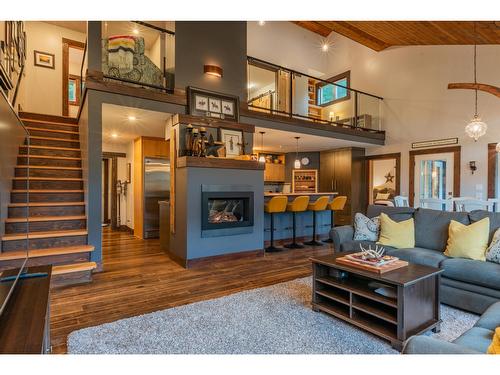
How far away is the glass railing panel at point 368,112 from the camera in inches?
329

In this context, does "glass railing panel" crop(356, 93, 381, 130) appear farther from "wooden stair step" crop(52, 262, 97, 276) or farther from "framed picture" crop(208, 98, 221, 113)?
"wooden stair step" crop(52, 262, 97, 276)

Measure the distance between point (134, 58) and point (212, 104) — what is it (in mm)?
1383

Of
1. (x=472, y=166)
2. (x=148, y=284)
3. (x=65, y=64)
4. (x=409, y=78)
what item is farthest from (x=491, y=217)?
(x=65, y=64)

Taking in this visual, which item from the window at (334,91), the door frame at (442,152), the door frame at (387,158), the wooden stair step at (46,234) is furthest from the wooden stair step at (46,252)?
the window at (334,91)

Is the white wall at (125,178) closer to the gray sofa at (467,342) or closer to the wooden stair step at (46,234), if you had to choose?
the wooden stair step at (46,234)

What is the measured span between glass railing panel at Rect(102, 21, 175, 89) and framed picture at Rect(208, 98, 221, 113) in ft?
2.27

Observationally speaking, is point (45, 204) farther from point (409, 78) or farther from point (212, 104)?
point (409, 78)

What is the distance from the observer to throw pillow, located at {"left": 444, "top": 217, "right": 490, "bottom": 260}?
2.92 metres

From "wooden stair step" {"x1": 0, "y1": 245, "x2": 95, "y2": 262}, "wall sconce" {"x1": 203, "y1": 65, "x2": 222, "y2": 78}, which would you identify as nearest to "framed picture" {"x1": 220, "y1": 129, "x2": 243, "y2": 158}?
"wall sconce" {"x1": 203, "y1": 65, "x2": 222, "y2": 78}

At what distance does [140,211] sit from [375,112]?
7.05 metres

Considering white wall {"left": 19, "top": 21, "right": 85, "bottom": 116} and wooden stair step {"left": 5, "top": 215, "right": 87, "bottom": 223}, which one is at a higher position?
white wall {"left": 19, "top": 21, "right": 85, "bottom": 116}

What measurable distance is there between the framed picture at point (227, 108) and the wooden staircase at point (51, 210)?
104 inches

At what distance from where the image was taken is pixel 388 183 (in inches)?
327
